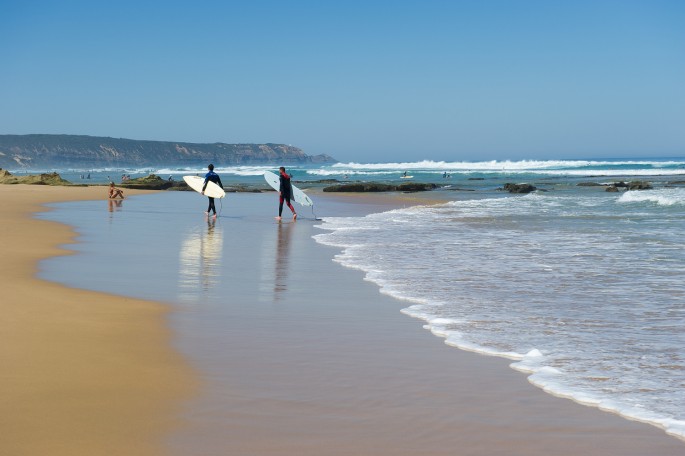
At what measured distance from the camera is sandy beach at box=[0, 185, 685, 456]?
4.22 meters

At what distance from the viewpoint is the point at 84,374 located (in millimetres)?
5371

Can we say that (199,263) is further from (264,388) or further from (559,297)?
(264,388)

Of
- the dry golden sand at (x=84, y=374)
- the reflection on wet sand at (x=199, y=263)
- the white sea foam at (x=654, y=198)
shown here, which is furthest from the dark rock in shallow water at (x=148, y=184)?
the dry golden sand at (x=84, y=374)

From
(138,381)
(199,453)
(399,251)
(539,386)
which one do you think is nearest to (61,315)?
(138,381)

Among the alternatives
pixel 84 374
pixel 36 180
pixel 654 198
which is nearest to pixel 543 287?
pixel 84 374

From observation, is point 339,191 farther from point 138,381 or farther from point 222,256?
point 138,381

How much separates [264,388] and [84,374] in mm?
1230

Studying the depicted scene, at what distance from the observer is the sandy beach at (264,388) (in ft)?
13.8

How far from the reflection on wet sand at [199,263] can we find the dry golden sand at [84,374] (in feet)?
3.65

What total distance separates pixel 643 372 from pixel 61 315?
5064mm

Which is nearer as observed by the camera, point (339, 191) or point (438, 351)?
point (438, 351)

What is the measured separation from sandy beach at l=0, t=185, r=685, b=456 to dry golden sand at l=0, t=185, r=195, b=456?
1 centimetres

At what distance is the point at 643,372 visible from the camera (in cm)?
575

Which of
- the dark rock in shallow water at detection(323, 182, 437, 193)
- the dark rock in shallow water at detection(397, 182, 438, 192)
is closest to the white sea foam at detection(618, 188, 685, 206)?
the dark rock in shallow water at detection(397, 182, 438, 192)
